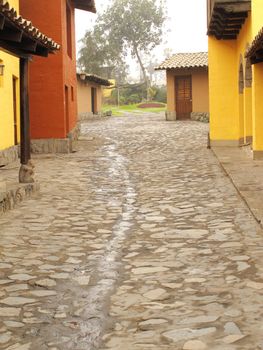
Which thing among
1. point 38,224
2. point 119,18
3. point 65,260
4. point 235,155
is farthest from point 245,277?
point 119,18

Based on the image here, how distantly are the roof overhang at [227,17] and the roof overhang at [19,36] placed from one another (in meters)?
4.82

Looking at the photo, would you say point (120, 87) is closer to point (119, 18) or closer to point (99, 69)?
point (99, 69)

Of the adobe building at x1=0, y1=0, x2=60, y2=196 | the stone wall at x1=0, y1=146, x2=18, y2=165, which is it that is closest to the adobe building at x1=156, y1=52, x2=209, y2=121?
the adobe building at x1=0, y1=0, x2=60, y2=196

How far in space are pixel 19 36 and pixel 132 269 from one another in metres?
4.00

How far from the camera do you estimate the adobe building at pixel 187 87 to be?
29219mm

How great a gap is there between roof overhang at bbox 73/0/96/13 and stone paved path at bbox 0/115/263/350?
11.5 m

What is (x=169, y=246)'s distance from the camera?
569 cm

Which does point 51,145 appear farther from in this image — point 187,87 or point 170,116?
point 187,87

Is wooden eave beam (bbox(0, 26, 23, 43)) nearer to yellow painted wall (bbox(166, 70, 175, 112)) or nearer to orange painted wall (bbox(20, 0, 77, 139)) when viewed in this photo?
orange painted wall (bbox(20, 0, 77, 139))

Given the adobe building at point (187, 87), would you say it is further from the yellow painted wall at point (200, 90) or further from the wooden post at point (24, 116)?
the wooden post at point (24, 116)

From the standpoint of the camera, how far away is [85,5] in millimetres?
20250

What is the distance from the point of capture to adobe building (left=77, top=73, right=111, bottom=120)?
32.4 meters

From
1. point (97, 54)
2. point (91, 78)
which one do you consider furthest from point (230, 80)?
point (97, 54)

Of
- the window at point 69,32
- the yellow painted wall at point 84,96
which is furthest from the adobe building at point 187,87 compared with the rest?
the window at point 69,32
